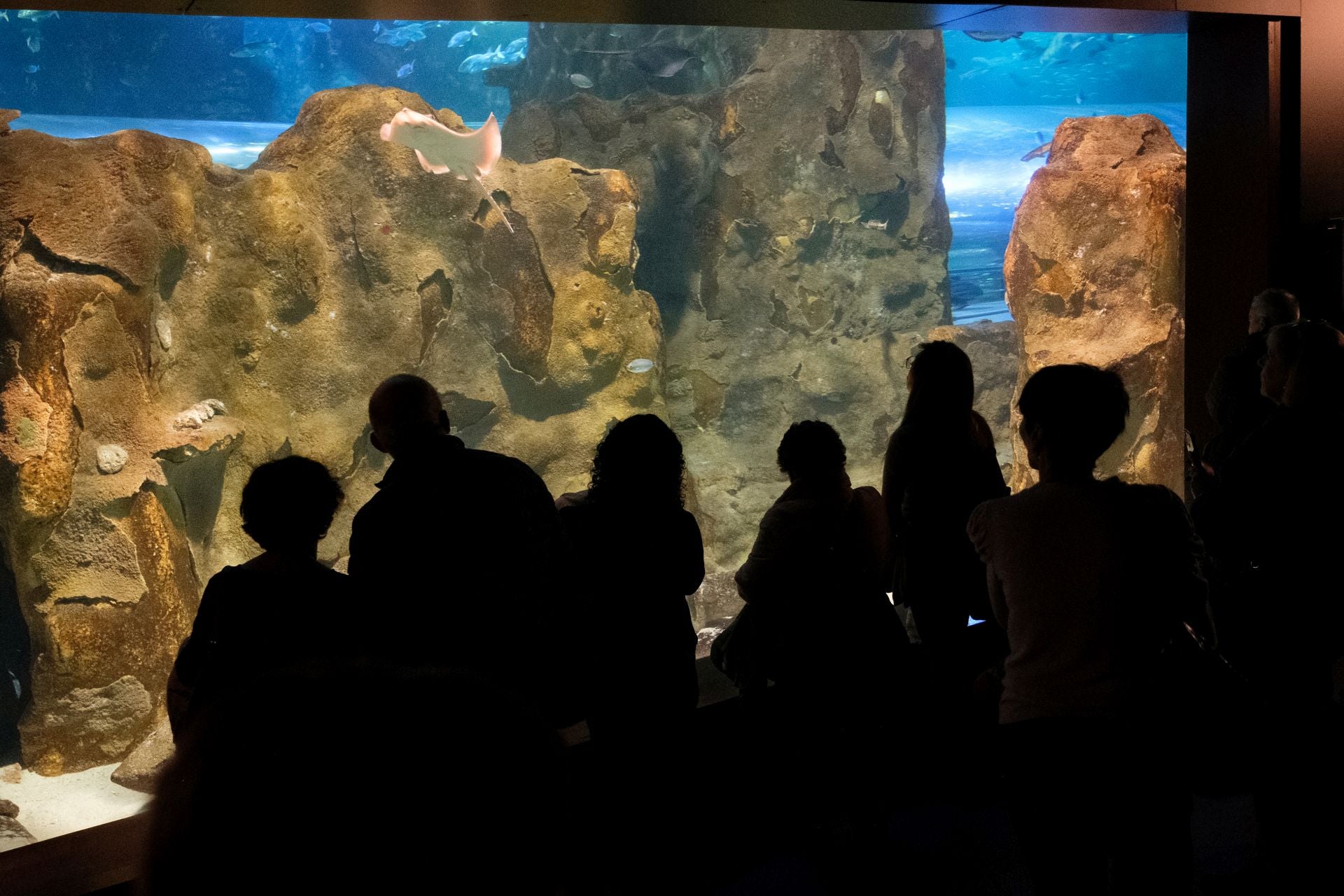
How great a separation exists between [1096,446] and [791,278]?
1215cm


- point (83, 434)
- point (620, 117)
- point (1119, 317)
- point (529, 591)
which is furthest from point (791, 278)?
point (529, 591)

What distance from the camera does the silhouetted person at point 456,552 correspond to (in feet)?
9.53

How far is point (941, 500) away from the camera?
3.71 meters

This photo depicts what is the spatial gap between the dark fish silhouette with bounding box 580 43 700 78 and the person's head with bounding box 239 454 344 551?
Answer: 14.4 m

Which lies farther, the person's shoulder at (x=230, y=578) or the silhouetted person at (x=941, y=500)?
the silhouetted person at (x=941, y=500)

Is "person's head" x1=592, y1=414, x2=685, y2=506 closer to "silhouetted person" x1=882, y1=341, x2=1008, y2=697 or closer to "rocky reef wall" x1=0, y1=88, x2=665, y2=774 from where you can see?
"silhouetted person" x1=882, y1=341, x2=1008, y2=697

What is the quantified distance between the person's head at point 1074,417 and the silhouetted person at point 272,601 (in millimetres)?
1883

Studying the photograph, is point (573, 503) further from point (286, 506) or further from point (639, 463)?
point (286, 506)

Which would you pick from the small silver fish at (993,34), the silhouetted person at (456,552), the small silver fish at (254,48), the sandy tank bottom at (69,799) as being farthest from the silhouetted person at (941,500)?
the small silver fish at (254,48)

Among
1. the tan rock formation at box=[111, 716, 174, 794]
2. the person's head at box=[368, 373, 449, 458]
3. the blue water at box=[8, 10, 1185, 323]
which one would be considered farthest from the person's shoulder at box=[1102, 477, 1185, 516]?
the blue water at box=[8, 10, 1185, 323]

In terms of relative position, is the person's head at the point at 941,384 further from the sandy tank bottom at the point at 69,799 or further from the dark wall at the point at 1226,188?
the sandy tank bottom at the point at 69,799

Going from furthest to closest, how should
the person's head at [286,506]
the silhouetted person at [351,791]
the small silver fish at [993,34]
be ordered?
the small silver fish at [993,34]
the person's head at [286,506]
the silhouetted person at [351,791]

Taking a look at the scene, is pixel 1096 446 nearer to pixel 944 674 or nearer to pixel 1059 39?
pixel 944 674

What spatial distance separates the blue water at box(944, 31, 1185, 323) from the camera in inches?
1214
